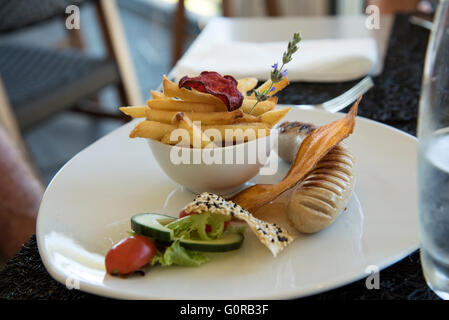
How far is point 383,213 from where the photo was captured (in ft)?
2.49

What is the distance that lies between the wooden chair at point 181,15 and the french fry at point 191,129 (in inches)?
84.7

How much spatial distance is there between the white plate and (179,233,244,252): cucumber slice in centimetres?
1

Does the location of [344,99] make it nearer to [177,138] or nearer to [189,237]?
[177,138]

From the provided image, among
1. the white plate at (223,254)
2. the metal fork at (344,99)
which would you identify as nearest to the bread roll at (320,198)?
the white plate at (223,254)

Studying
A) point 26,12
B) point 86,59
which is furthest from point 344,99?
point 86,59

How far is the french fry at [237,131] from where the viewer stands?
80 centimetres

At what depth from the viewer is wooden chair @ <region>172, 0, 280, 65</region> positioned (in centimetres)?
280

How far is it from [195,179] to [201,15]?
11.9 feet

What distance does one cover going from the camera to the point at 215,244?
671 millimetres

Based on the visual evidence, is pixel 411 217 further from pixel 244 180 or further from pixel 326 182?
pixel 244 180

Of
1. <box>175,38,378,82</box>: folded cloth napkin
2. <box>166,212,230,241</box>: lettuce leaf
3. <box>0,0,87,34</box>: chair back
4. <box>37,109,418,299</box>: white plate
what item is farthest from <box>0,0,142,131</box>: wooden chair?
<box>166,212,230,241</box>: lettuce leaf

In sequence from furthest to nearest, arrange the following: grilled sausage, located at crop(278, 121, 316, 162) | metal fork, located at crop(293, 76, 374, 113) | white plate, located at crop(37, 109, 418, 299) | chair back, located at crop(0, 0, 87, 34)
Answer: chair back, located at crop(0, 0, 87, 34) → metal fork, located at crop(293, 76, 374, 113) → grilled sausage, located at crop(278, 121, 316, 162) → white plate, located at crop(37, 109, 418, 299)

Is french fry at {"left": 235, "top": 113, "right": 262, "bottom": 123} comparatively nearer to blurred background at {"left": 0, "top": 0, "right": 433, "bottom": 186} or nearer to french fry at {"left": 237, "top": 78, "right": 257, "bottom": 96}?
french fry at {"left": 237, "top": 78, "right": 257, "bottom": 96}

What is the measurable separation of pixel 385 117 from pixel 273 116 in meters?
0.40
